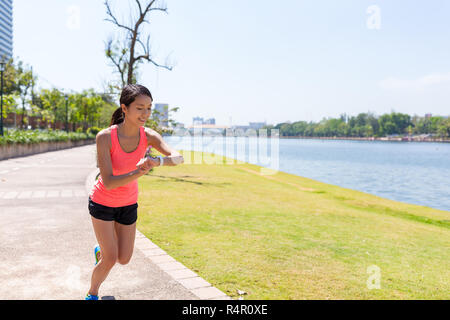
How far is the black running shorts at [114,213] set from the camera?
134 inches

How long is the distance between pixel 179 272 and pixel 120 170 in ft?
6.80

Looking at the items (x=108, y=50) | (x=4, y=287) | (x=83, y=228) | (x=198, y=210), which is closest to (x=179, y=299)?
(x=4, y=287)

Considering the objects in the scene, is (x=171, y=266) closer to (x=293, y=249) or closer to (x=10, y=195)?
(x=293, y=249)

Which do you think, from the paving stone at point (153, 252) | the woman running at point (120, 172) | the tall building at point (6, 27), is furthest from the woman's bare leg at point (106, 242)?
the tall building at point (6, 27)

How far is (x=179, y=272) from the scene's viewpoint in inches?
190

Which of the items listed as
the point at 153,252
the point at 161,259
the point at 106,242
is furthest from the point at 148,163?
the point at 153,252

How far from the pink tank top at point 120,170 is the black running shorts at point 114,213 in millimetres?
41

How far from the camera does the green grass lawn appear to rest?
15.5 ft

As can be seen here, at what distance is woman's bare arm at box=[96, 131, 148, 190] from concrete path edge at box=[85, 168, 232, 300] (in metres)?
1.75

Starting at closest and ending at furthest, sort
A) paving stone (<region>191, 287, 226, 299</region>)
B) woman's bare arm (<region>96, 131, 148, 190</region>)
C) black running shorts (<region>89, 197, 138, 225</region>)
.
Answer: woman's bare arm (<region>96, 131, 148, 190</region>) < black running shorts (<region>89, 197, 138, 225</region>) < paving stone (<region>191, 287, 226, 299</region>)

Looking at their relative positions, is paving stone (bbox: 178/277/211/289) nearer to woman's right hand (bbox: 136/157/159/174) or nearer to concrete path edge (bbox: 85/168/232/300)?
concrete path edge (bbox: 85/168/232/300)

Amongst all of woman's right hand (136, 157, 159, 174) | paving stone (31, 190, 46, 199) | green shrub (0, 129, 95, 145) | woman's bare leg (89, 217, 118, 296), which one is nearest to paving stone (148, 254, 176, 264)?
woman's bare leg (89, 217, 118, 296)

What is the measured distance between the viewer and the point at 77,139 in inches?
1800

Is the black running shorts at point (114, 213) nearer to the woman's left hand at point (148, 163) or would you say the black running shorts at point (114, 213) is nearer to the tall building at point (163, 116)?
the woman's left hand at point (148, 163)
